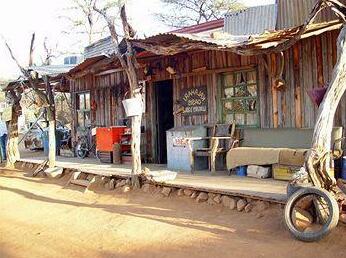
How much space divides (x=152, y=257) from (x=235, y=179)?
348cm

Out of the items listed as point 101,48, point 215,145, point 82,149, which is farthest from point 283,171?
point 82,149

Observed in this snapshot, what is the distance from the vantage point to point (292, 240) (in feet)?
17.8

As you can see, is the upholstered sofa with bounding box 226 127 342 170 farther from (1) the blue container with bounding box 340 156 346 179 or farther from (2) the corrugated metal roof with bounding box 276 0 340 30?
(2) the corrugated metal roof with bounding box 276 0 340 30

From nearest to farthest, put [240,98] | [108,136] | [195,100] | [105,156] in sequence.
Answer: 1. [240,98]
2. [195,100]
3. [108,136]
4. [105,156]

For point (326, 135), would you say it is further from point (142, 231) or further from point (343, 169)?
point (142, 231)

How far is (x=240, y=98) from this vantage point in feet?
32.3

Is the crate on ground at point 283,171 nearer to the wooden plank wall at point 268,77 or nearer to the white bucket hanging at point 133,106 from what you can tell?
the wooden plank wall at point 268,77

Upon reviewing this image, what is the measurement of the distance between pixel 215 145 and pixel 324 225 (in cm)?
A: 408

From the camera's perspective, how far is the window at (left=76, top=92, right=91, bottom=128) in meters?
14.8

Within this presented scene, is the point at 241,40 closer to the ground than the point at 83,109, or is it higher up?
higher up

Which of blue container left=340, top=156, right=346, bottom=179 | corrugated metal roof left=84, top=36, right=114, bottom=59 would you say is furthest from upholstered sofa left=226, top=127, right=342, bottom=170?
corrugated metal roof left=84, top=36, right=114, bottom=59

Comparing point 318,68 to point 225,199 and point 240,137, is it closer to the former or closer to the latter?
point 240,137

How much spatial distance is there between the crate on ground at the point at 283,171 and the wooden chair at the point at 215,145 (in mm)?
1358

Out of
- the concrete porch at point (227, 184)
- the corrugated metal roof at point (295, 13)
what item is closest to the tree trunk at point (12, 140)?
the concrete porch at point (227, 184)
